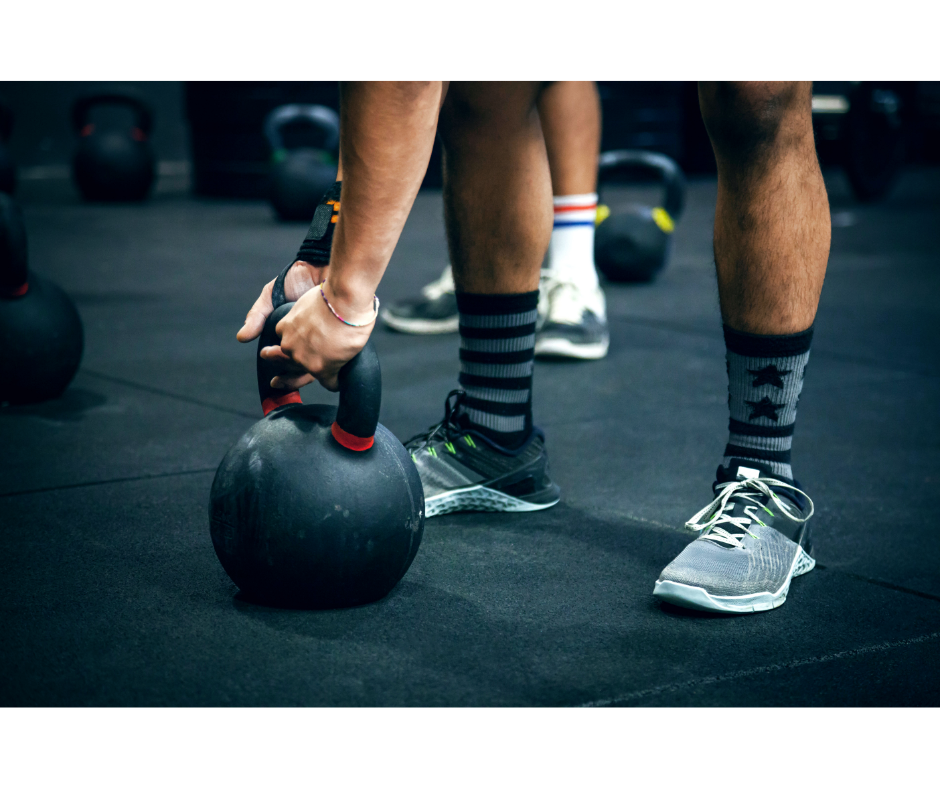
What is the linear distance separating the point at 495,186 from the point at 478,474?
1.47ft

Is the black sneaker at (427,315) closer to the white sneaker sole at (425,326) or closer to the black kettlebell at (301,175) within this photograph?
the white sneaker sole at (425,326)

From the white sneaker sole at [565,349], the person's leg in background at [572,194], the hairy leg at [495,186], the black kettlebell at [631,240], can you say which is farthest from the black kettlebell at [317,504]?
the black kettlebell at [631,240]

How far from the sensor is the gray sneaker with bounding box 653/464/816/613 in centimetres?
135

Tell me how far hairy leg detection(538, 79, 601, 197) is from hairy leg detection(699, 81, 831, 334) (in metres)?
1.59

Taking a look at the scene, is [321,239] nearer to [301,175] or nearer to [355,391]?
[355,391]

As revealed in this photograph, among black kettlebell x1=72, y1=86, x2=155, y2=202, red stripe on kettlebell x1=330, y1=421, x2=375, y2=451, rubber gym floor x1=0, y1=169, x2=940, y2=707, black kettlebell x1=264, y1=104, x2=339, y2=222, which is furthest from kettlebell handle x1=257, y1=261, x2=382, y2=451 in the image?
black kettlebell x1=72, y1=86, x2=155, y2=202

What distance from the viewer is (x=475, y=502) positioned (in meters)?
1.71

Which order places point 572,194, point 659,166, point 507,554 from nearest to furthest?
point 507,554 < point 572,194 < point 659,166

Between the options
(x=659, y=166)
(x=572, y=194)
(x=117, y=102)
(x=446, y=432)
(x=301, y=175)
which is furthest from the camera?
(x=117, y=102)

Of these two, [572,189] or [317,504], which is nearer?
[317,504]

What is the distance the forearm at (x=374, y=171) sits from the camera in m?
1.18

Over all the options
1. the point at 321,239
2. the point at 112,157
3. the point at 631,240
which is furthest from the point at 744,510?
the point at 112,157

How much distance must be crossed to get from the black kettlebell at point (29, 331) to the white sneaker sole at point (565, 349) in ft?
3.76

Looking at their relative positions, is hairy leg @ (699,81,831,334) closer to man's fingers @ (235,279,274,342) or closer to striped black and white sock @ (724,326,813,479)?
striped black and white sock @ (724,326,813,479)
